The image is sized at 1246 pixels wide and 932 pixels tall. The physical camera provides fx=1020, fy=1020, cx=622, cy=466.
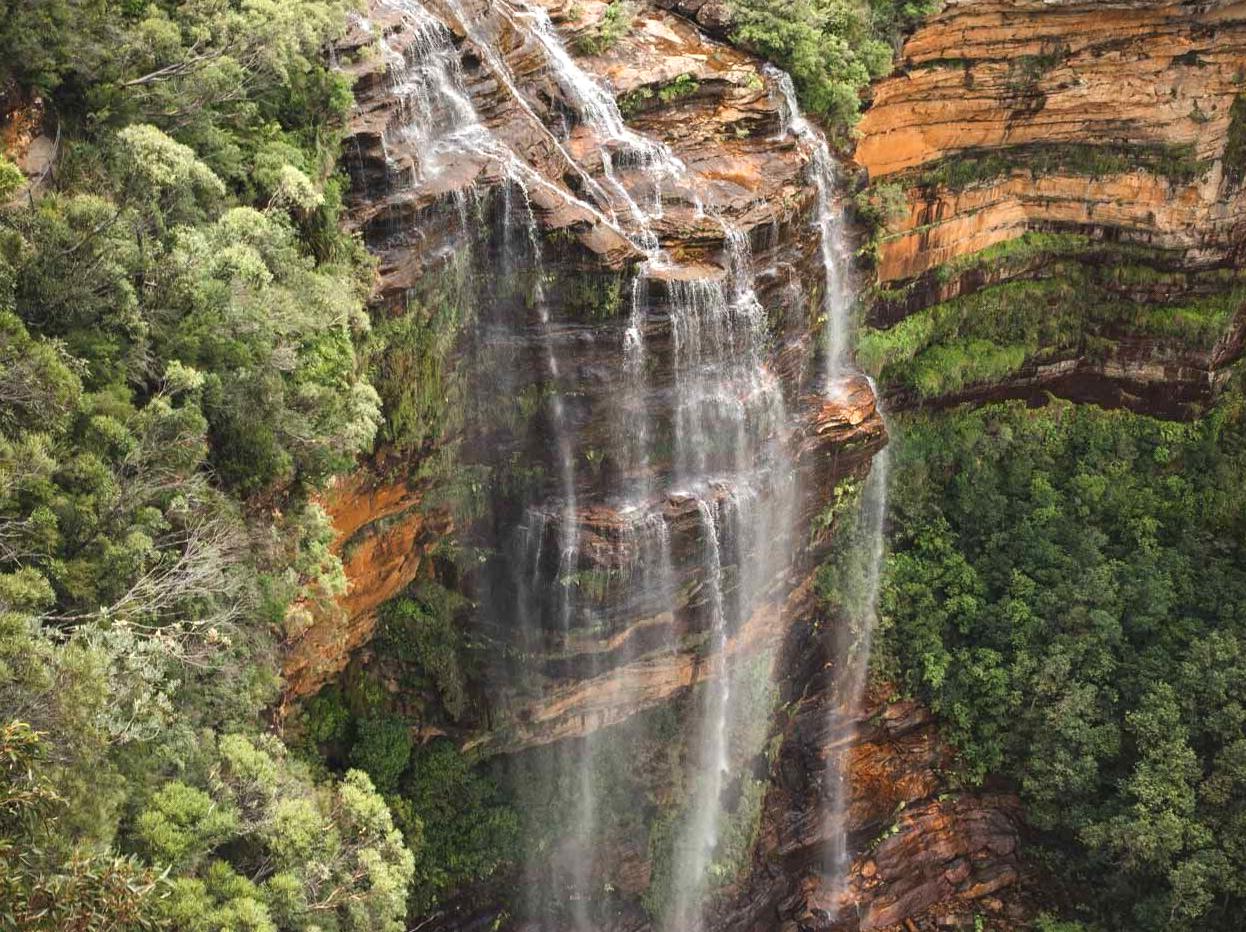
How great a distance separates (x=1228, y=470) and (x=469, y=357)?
15.9 meters

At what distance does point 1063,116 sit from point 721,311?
10498mm

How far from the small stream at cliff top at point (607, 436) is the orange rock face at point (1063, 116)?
3620 millimetres

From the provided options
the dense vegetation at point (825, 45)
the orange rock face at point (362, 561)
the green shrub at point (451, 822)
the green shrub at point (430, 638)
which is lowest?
the green shrub at point (451, 822)

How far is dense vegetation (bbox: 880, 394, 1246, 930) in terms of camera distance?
1711 cm

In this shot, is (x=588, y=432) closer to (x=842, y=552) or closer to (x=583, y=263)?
(x=583, y=263)

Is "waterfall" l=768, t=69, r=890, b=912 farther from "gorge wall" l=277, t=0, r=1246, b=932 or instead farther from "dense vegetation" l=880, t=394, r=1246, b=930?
"dense vegetation" l=880, t=394, r=1246, b=930

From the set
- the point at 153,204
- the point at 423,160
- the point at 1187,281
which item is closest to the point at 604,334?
the point at 423,160

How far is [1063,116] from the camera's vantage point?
66.5 feet

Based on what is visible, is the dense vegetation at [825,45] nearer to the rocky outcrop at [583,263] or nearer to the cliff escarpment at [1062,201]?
the rocky outcrop at [583,263]

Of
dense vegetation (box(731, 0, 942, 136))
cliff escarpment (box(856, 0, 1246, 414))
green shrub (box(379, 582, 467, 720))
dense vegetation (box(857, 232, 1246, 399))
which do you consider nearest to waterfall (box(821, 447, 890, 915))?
dense vegetation (box(857, 232, 1246, 399))

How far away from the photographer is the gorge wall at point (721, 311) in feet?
44.4

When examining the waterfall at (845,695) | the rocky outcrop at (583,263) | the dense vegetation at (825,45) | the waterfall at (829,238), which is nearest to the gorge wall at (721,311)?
the rocky outcrop at (583,263)

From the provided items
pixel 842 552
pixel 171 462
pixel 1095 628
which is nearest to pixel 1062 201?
pixel 1095 628

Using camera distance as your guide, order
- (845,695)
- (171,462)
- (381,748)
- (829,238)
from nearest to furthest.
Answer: (171,462) < (381,748) < (829,238) < (845,695)
